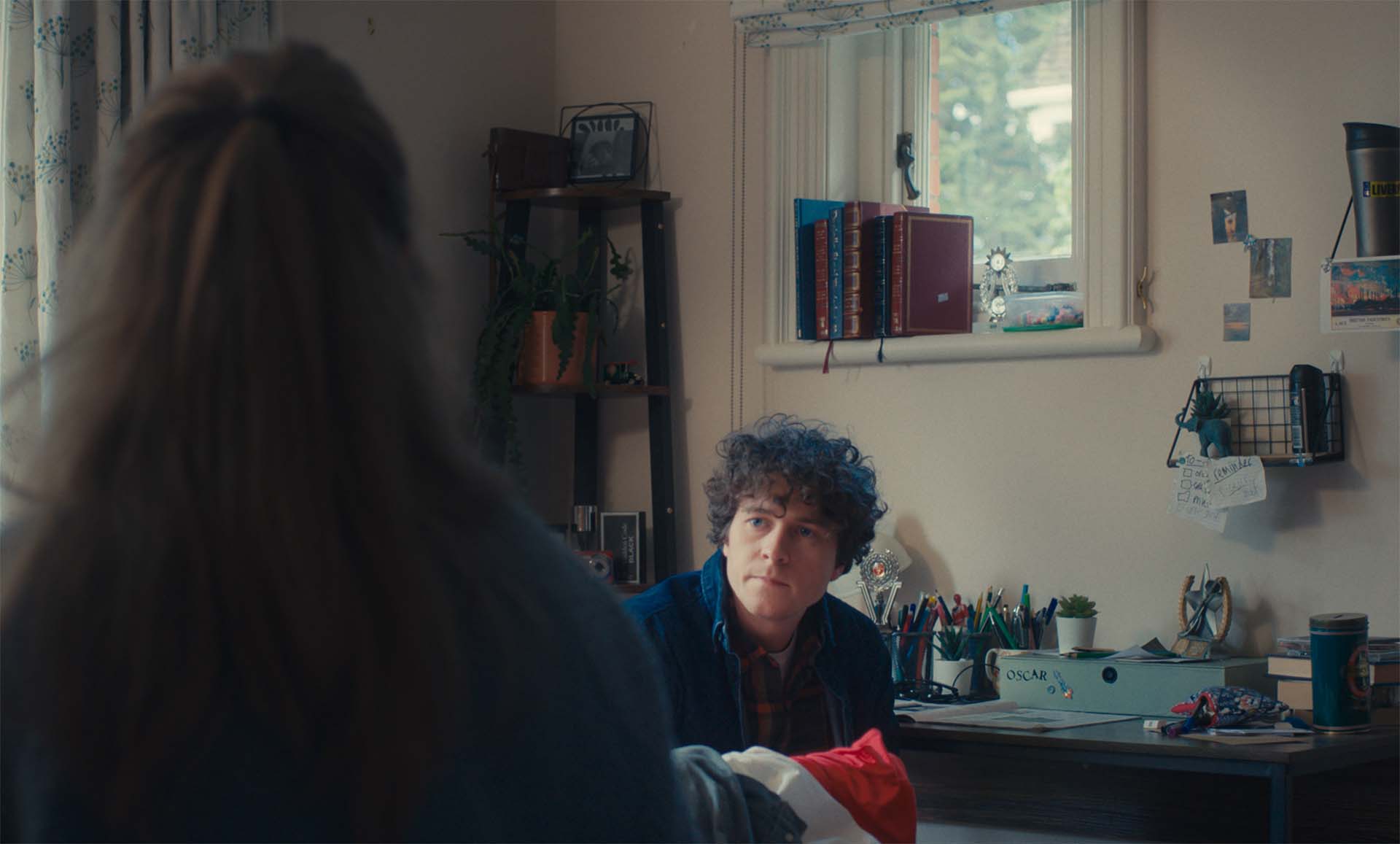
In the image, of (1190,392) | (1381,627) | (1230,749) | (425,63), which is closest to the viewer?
(1230,749)

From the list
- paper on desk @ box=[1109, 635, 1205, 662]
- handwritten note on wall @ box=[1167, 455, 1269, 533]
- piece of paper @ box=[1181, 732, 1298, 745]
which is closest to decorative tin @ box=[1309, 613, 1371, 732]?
piece of paper @ box=[1181, 732, 1298, 745]

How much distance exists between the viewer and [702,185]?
3348 millimetres

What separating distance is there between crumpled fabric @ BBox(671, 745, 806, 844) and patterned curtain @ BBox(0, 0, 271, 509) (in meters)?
1.70

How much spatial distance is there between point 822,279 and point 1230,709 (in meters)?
1.30

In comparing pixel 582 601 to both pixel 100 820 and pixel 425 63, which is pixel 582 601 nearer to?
pixel 100 820

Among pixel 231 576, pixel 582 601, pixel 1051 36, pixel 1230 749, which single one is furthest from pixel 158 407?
pixel 1051 36

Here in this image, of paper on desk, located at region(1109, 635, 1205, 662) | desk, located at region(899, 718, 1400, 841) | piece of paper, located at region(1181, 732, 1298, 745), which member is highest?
paper on desk, located at region(1109, 635, 1205, 662)

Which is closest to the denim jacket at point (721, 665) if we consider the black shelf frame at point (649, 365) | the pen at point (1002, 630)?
the pen at point (1002, 630)

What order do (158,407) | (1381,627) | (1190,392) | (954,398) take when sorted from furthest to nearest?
(954,398)
(1190,392)
(1381,627)
(158,407)

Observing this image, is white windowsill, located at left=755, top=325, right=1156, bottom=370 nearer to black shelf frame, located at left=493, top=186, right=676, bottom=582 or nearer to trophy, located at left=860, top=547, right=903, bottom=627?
black shelf frame, located at left=493, top=186, right=676, bottom=582

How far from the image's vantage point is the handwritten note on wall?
2.50 metres

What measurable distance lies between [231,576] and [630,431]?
2.86 metres

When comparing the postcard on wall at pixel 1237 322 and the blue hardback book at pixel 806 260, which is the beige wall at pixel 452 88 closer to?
the blue hardback book at pixel 806 260

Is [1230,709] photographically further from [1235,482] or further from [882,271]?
[882,271]
